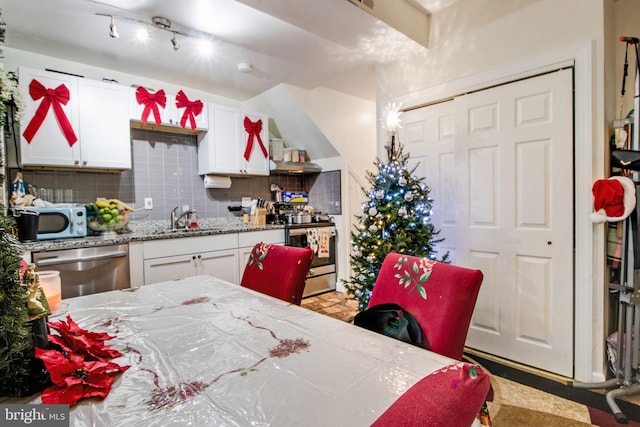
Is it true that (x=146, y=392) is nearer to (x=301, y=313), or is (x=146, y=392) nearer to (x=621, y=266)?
(x=301, y=313)

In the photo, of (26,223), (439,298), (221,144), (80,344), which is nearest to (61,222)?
(26,223)

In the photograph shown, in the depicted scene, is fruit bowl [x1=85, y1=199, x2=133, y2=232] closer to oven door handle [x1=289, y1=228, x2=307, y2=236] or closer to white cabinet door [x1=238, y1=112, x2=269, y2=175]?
white cabinet door [x1=238, y1=112, x2=269, y2=175]

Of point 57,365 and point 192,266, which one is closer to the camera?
point 57,365

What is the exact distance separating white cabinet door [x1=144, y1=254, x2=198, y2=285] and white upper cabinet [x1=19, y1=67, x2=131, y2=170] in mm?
963

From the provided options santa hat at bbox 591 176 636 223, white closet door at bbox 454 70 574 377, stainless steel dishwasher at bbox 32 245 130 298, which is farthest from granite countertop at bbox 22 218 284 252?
santa hat at bbox 591 176 636 223

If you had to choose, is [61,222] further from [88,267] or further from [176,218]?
[176,218]

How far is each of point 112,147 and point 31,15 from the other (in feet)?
3.41

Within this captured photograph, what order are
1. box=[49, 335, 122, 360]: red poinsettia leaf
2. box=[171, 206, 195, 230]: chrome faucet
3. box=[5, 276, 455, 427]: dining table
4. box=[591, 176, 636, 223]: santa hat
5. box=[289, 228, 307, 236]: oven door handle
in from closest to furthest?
box=[5, 276, 455, 427]: dining table
box=[49, 335, 122, 360]: red poinsettia leaf
box=[591, 176, 636, 223]: santa hat
box=[171, 206, 195, 230]: chrome faucet
box=[289, 228, 307, 236]: oven door handle

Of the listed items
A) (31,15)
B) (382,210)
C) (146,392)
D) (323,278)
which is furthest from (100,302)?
(323,278)

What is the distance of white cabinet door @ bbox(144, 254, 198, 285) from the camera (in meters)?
2.75

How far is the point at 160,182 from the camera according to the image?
11.2 feet

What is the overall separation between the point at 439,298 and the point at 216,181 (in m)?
3.12

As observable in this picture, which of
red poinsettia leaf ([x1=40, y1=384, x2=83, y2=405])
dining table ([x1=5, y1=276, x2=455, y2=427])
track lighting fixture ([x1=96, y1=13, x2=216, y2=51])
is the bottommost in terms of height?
dining table ([x1=5, y1=276, x2=455, y2=427])

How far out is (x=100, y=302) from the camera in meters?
1.39
